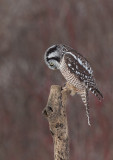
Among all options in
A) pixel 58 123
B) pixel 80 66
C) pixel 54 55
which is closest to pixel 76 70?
pixel 80 66

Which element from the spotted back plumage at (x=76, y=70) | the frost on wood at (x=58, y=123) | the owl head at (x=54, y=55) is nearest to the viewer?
the frost on wood at (x=58, y=123)

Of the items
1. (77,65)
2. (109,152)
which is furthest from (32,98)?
(77,65)

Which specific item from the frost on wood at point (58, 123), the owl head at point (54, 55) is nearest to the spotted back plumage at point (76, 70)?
the owl head at point (54, 55)

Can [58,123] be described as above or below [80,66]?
below

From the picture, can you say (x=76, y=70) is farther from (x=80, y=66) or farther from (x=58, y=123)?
(x=58, y=123)

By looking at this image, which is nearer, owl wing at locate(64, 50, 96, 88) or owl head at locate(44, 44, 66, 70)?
owl head at locate(44, 44, 66, 70)

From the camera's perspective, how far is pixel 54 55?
3.79m

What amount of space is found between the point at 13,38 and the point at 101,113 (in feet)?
5.48

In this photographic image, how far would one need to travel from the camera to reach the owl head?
12.2 ft

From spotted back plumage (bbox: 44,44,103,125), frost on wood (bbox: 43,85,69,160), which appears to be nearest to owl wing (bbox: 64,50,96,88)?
spotted back plumage (bbox: 44,44,103,125)

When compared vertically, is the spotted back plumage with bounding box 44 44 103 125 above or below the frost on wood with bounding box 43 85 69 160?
above

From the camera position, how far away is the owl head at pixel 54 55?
3729mm

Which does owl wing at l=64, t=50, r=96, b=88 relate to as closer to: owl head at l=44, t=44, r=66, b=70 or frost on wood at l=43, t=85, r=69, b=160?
owl head at l=44, t=44, r=66, b=70

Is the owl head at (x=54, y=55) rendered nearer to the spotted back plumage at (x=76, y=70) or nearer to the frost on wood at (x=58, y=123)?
the spotted back plumage at (x=76, y=70)
